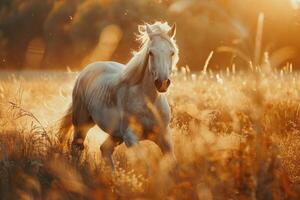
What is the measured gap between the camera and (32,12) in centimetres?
3419

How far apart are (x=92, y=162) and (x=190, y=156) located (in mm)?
1147

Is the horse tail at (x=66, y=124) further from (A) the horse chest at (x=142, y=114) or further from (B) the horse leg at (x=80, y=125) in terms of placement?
(A) the horse chest at (x=142, y=114)

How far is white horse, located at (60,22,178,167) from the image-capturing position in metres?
6.35

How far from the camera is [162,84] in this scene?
243 inches

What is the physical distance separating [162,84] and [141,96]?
0.65 m


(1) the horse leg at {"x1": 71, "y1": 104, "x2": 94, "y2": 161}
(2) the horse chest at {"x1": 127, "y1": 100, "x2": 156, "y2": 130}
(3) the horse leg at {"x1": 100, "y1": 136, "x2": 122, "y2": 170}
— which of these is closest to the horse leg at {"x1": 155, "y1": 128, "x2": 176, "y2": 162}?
(2) the horse chest at {"x1": 127, "y1": 100, "x2": 156, "y2": 130}

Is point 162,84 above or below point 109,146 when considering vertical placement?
above

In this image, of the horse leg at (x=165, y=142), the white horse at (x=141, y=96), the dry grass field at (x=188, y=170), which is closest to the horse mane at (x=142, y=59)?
the white horse at (x=141, y=96)

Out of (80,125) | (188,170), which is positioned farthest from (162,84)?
(80,125)

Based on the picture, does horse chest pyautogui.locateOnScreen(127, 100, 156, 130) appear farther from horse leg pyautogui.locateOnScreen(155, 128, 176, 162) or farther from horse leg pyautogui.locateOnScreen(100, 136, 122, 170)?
horse leg pyautogui.locateOnScreen(100, 136, 122, 170)

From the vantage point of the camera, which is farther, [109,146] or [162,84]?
[109,146]

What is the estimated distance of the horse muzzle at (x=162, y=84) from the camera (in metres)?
6.15

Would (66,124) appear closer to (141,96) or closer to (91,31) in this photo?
(141,96)

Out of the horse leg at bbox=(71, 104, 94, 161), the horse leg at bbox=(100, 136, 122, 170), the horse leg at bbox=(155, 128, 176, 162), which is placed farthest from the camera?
the horse leg at bbox=(71, 104, 94, 161)
